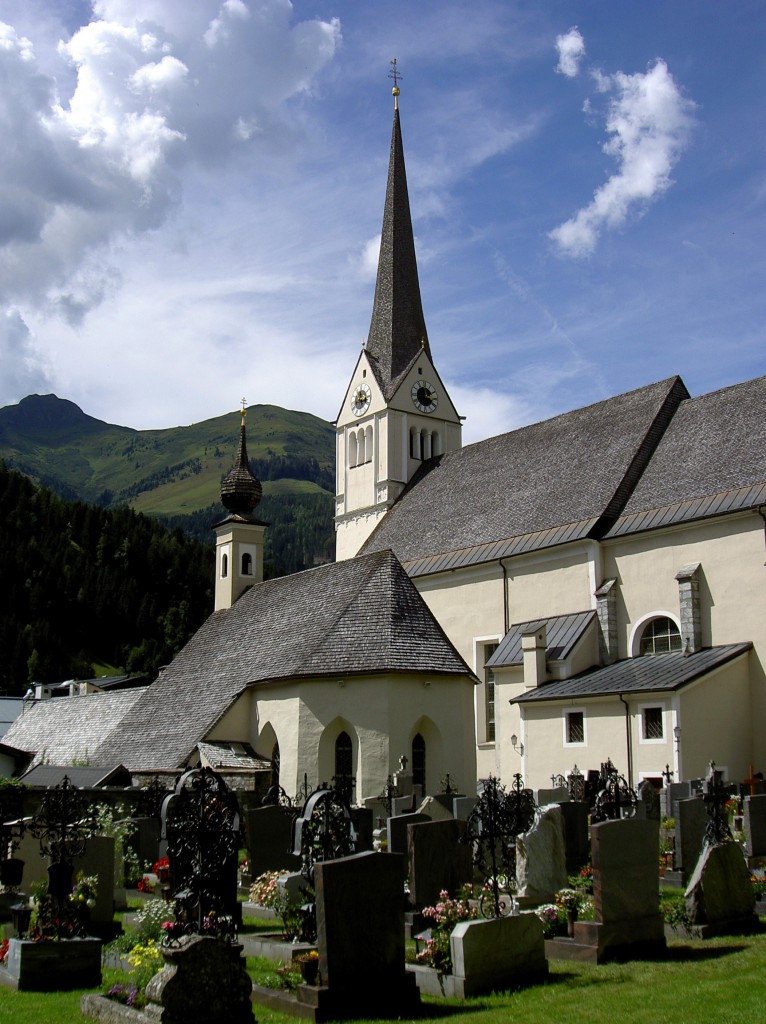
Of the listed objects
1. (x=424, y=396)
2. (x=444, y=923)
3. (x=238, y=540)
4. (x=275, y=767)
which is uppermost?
(x=424, y=396)

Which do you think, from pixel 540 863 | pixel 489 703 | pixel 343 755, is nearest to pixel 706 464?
pixel 489 703

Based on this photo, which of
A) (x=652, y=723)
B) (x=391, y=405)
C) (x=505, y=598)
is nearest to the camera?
(x=652, y=723)

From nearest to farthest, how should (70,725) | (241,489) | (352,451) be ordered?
(70,725) < (241,489) < (352,451)

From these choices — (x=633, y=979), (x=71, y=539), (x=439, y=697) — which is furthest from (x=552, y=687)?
(x=71, y=539)

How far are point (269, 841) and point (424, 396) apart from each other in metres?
37.4

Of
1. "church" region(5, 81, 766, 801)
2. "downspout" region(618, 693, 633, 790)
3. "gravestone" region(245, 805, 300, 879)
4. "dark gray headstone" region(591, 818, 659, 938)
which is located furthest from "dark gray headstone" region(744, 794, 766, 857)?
"downspout" region(618, 693, 633, 790)

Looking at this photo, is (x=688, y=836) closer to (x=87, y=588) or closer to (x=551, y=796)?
(x=551, y=796)

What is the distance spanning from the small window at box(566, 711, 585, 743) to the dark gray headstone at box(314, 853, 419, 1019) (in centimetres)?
2107

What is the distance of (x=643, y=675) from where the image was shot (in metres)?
30.9

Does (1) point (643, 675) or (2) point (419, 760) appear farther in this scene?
(2) point (419, 760)

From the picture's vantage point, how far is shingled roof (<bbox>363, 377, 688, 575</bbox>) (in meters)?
36.5

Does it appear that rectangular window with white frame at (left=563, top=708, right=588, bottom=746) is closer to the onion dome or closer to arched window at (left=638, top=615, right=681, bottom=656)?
arched window at (left=638, top=615, right=681, bottom=656)

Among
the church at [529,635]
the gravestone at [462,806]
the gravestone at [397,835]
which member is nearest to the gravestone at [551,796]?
the gravestone at [462,806]

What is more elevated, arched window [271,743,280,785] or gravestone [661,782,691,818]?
arched window [271,743,280,785]
